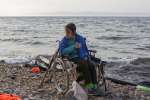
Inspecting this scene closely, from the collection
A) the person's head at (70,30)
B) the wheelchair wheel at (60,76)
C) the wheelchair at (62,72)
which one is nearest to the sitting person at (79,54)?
the person's head at (70,30)

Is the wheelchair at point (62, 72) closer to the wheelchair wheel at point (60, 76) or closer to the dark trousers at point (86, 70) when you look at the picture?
the wheelchair wheel at point (60, 76)

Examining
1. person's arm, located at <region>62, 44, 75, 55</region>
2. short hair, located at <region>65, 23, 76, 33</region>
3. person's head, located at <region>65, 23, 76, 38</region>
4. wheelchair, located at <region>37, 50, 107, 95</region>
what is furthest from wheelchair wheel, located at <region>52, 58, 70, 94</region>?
short hair, located at <region>65, 23, 76, 33</region>

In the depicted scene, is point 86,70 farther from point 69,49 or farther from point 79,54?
point 69,49

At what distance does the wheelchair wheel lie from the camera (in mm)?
8457

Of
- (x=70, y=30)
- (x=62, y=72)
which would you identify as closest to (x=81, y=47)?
(x=70, y=30)

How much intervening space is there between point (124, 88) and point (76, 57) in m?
2.18

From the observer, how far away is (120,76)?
Answer: 14430 millimetres

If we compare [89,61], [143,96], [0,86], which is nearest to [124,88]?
[143,96]

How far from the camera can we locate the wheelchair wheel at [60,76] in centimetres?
846

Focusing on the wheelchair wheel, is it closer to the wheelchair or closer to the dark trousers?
the wheelchair

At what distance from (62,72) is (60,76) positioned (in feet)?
1.26

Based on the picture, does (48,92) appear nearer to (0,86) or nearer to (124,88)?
(0,86)

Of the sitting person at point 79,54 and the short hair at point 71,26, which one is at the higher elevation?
the short hair at point 71,26

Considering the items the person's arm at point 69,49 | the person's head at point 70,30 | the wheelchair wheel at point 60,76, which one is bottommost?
the wheelchair wheel at point 60,76
